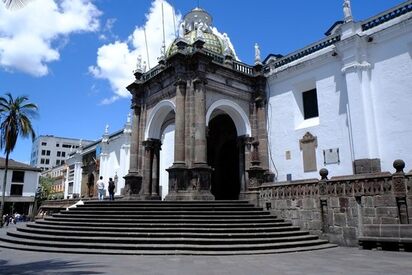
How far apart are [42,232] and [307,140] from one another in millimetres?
12899

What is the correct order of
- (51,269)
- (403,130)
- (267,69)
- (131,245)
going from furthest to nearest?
(267,69), (403,130), (131,245), (51,269)

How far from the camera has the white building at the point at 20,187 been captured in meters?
46.8

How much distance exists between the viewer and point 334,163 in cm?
1619

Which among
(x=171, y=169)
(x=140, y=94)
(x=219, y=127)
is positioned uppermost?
(x=140, y=94)

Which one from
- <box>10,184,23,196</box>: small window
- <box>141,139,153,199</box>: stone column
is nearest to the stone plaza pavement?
<box>141,139,153,199</box>: stone column

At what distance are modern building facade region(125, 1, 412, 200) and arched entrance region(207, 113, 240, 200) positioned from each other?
0.23 feet

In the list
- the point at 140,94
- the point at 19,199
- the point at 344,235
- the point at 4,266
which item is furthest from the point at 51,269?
the point at 19,199

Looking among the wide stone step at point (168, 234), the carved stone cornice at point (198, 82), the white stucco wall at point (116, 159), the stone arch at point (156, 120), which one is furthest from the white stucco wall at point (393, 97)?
the white stucco wall at point (116, 159)

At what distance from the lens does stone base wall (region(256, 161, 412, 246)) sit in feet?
36.0

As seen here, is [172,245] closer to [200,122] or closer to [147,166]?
[200,122]

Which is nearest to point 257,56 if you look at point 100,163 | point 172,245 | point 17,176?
point 172,245

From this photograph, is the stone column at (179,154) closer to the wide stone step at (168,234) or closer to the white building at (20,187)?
the wide stone step at (168,234)

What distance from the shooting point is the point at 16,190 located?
47.3m

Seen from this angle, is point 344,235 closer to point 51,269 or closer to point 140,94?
point 51,269
